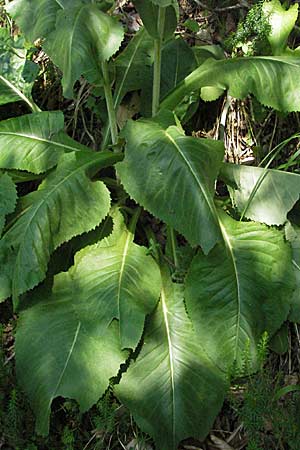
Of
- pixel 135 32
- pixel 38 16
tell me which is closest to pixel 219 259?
pixel 38 16

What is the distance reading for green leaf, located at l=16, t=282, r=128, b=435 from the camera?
8.09 feet

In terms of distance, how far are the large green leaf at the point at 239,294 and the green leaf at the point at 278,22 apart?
1012 mm

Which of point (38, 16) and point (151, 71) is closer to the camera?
point (38, 16)

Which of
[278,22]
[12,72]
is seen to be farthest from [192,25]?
[12,72]

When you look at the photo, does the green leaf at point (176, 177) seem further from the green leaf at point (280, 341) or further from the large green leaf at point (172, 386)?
the green leaf at point (280, 341)

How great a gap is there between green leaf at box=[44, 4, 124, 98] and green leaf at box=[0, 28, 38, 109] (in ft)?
2.07

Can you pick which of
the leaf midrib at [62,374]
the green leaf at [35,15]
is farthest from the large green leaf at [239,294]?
the green leaf at [35,15]

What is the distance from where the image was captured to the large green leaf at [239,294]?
→ 8.21 feet

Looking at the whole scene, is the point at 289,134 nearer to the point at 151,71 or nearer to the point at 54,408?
the point at 151,71

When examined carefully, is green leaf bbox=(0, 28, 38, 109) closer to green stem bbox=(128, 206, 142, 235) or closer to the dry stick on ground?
green stem bbox=(128, 206, 142, 235)

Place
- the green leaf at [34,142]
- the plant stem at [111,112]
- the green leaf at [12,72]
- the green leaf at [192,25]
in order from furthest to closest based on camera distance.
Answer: the green leaf at [192,25], the green leaf at [12,72], the plant stem at [111,112], the green leaf at [34,142]

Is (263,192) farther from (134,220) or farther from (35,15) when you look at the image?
(35,15)

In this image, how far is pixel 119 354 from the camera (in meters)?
2.50

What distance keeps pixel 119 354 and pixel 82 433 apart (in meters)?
0.42
